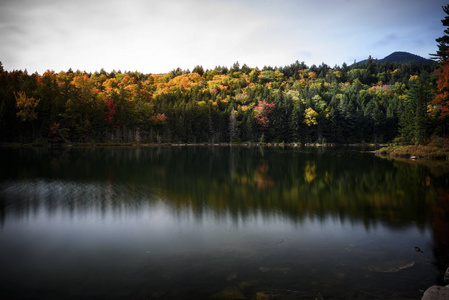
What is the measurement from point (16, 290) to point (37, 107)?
245 ft

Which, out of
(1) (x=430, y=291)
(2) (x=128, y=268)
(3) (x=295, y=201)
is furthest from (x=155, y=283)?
(3) (x=295, y=201)

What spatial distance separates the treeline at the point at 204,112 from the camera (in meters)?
64.4

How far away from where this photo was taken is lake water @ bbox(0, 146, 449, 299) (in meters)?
6.18

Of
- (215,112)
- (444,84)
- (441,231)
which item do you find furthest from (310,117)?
(441,231)

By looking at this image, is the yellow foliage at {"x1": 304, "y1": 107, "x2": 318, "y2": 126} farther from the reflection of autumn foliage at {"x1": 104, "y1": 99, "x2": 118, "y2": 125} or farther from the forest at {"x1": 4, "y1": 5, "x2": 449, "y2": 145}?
the reflection of autumn foliage at {"x1": 104, "y1": 99, "x2": 118, "y2": 125}

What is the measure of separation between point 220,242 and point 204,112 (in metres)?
89.0

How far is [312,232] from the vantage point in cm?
968

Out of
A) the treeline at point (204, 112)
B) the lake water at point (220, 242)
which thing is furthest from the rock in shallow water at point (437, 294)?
the treeline at point (204, 112)

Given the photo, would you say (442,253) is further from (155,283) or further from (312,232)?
(155,283)

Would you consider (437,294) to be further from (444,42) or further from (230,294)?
(444,42)

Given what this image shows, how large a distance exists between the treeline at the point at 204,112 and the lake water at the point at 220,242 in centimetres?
4119

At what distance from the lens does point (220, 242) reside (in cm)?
874

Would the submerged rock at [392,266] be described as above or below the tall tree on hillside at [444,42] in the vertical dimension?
below

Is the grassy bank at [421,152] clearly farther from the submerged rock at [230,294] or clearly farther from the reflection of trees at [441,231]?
the submerged rock at [230,294]
